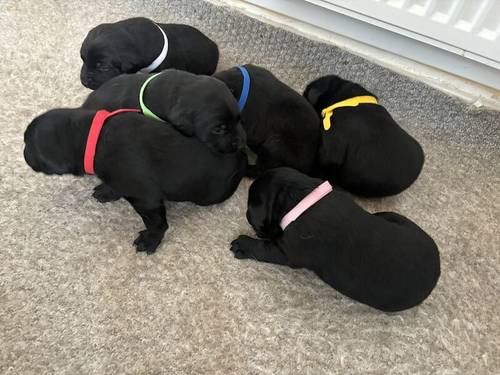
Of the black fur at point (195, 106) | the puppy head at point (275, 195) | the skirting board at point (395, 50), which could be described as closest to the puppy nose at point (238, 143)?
the black fur at point (195, 106)

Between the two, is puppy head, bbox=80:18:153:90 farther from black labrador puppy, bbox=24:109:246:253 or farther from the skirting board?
the skirting board

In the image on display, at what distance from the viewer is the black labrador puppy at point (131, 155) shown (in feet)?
4.44

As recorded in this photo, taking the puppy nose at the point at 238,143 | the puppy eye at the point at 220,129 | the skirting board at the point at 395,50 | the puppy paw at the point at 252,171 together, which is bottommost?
the puppy paw at the point at 252,171

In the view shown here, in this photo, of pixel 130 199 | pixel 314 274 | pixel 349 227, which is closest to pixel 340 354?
pixel 314 274

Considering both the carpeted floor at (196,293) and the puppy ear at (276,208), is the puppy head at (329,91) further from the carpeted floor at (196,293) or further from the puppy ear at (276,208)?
the puppy ear at (276,208)

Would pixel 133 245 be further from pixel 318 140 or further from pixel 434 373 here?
pixel 434 373

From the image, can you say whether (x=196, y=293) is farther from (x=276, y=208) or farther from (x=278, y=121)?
(x=278, y=121)

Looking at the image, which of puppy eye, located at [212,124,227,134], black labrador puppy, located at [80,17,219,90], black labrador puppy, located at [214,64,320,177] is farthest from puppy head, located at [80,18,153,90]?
puppy eye, located at [212,124,227,134]

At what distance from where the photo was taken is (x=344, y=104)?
170cm

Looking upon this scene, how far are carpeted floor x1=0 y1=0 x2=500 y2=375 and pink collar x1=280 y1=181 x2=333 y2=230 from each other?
0.79 feet

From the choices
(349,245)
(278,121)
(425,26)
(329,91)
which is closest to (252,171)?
(278,121)

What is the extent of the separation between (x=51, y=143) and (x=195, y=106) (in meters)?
0.42

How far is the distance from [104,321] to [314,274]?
0.64 metres

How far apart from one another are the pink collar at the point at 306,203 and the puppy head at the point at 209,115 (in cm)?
27
